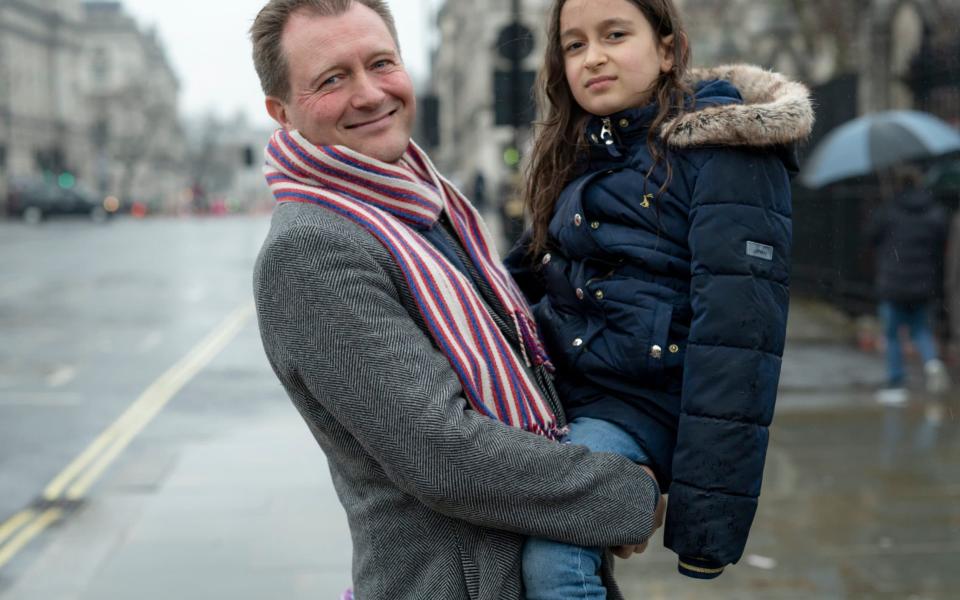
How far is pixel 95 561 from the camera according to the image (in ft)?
18.5

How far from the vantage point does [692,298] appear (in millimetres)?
1964

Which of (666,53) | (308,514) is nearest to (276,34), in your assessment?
(666,53)

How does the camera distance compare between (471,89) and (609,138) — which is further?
(471,89)

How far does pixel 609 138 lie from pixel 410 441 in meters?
0.75

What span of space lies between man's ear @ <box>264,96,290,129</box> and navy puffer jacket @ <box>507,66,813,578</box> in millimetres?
574

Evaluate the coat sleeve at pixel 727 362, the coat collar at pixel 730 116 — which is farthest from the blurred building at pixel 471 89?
the coat sleeve at pixel 727 362

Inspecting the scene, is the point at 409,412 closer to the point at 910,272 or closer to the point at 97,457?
the point at 97,457

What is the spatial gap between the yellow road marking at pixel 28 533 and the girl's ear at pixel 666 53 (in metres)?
4.71

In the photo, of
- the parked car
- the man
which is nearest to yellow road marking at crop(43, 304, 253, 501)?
the man

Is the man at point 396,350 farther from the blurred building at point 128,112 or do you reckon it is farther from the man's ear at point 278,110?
the blurred building at point 128,112

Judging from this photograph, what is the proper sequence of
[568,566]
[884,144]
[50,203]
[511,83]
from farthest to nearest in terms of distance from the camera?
[50,203], [884,144], [511,83], [568,566]

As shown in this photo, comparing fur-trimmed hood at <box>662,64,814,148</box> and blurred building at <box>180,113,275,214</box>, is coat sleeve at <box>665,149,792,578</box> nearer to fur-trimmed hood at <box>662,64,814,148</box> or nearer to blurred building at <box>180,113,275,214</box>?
fur-trimmed hood at <box>662,64,814,148</box>

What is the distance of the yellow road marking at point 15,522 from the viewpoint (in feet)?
20.2

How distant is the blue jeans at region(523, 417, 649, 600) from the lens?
1.94 meters
